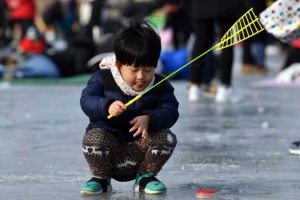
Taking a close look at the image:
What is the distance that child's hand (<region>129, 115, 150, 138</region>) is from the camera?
143 inches

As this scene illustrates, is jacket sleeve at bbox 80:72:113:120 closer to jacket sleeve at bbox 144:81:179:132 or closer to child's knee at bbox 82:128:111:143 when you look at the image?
child's knee at bbox 82:128:111:143

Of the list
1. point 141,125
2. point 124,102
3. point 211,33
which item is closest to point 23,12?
point 211,33

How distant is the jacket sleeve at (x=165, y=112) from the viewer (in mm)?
3717

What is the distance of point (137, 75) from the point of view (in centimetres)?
374

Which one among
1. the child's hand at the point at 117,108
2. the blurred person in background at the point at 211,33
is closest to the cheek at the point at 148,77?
the child's hand at the point at 117,108

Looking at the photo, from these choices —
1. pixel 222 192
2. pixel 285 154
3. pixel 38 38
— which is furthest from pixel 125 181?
pixel 38 38

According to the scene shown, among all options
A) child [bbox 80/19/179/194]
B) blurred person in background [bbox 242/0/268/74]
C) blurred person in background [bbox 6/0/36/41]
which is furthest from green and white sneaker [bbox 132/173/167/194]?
blurred person in background [bbox 6/0/36/41]

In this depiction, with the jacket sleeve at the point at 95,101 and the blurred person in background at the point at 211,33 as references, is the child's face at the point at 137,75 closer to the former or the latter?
the jacket sleeve at the point at 95,101

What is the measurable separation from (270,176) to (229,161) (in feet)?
1.69

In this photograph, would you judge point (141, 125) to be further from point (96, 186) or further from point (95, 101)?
point (96, 186)

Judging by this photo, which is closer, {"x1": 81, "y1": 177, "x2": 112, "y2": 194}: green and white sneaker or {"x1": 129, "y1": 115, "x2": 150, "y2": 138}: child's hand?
{"x1": 129, "y1": 115, "x2": 150, "y2": 138}: child's hand

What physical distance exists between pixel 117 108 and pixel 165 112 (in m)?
0.29

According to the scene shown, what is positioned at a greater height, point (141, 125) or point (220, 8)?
point (141, 125)

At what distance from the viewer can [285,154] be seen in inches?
196
